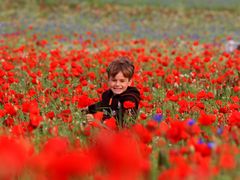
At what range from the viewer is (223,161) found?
1884 millimetres

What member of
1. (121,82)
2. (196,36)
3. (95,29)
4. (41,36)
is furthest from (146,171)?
(95,29)

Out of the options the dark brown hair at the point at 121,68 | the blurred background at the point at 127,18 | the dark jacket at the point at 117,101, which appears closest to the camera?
the dark jacket at the point at 117,101

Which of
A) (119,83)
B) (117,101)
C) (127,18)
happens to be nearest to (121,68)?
(119,83)

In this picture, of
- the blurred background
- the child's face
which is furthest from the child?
the blurred background

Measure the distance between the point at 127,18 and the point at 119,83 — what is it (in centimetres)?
1783

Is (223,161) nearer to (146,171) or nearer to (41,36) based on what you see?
(146,171)

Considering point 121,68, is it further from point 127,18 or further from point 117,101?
point 127,18

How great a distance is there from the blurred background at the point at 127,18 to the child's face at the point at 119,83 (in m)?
10.9

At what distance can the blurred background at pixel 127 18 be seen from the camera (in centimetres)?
1764

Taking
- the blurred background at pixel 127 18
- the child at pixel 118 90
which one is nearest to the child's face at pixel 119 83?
the child at pixel 118 90

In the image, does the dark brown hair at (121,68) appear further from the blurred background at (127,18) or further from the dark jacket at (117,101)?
the blurred background at (127,18)

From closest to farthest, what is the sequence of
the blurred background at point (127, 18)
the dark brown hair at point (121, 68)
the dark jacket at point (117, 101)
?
the dark jacket at point (117, 101), the dark brown hair at point (121, 68), the blurred background at point (127, 18)

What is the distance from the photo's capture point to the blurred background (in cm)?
1764

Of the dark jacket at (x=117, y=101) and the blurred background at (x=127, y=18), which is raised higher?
the blurred background at (x=127, y=18)
